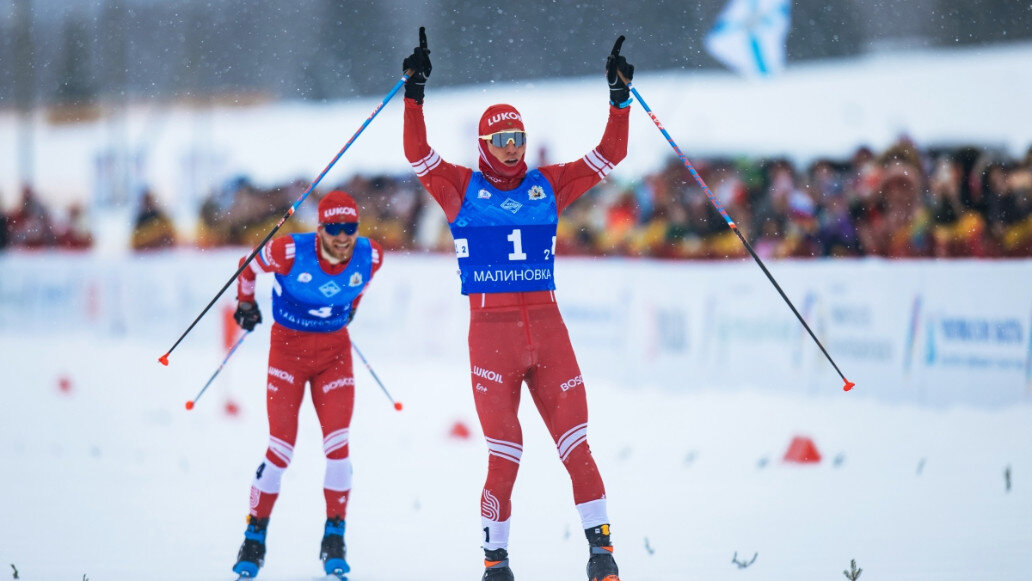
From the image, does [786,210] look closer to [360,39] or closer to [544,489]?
[544,489]

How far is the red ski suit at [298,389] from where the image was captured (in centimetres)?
645

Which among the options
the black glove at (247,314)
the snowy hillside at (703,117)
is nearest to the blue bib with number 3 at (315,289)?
the black glove at (247,314)

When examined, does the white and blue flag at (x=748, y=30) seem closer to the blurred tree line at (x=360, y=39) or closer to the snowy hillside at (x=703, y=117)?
the snowy hillside at (x=703, y=117)

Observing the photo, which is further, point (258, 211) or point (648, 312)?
point (258, 211)

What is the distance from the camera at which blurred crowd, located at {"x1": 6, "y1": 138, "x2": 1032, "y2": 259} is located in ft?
34.7

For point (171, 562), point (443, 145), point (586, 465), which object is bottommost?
point (171, 562)

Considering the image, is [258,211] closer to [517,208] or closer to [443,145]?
[443,145]

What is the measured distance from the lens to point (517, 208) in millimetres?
5574

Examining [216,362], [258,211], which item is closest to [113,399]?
[216,362]

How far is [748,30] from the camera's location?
1441 cm

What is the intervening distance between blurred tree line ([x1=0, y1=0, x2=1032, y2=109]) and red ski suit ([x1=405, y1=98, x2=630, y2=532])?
11.2 m

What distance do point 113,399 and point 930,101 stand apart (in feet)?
34.4

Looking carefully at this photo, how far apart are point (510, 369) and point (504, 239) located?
612 millimetres

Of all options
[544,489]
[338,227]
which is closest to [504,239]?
[338,227]
